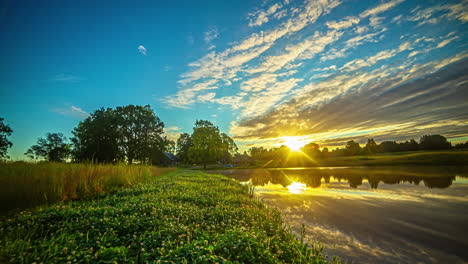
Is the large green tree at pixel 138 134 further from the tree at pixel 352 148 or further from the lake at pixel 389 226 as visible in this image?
the tree at pixel 352 148

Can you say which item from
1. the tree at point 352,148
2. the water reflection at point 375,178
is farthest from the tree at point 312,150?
the water reflection at point 375,178

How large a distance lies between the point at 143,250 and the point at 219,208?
3454 millimetres

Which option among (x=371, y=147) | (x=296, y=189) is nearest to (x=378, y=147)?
(x=371, y=147)

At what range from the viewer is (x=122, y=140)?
35.8m

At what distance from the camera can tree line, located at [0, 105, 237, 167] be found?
2030 cm

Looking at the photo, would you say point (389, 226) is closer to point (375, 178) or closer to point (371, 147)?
point (375, 178)

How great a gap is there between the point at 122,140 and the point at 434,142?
75.3 metres

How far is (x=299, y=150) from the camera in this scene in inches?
2943

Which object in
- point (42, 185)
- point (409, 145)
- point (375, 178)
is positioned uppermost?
point (409, 145)

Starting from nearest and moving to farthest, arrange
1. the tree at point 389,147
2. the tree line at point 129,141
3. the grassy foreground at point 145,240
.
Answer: the grassy foreground at point 145,240 → the tree line at point 129,141 → the tree at point 389,147

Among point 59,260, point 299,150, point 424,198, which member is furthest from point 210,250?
point 299,150

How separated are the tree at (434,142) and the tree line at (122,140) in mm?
54358

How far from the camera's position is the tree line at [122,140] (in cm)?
2030

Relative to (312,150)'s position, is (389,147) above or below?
above
